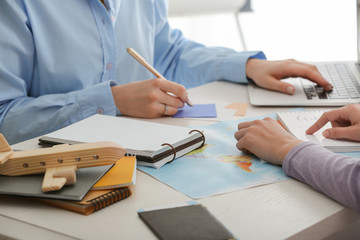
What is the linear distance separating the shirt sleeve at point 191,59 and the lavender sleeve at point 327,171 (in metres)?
0.61

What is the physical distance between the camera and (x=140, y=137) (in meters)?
0.83

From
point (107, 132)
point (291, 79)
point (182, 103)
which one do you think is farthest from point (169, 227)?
point (291, 79)

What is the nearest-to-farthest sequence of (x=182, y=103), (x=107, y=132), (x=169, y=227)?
(x=169, y=227) → (x=107, y=132) → (x=182, y=103)

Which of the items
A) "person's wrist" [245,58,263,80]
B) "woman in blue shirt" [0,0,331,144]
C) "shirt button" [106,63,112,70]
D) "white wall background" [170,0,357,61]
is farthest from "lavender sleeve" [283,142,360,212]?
"white wall background" [170,0,357,61]

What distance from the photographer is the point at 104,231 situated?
0.56m

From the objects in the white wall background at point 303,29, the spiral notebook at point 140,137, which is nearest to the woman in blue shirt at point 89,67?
the spiral notebook at point 140,137

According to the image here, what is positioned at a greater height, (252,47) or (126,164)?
(126,164)

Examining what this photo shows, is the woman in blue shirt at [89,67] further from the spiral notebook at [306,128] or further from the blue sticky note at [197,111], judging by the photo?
the spiral notebook at [306,128]

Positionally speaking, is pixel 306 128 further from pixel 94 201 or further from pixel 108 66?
pixel 108 66

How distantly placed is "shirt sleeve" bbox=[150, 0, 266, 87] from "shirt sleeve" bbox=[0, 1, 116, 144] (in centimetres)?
43

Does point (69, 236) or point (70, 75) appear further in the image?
point (70, 75)

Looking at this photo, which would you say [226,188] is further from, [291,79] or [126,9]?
[126,9]

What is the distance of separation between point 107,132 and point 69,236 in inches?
13.2

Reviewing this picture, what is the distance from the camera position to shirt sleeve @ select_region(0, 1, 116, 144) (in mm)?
1039
